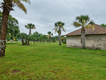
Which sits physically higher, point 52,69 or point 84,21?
point 84,21

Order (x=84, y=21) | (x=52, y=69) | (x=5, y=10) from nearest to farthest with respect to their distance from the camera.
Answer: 1. (x=52, y=69)
2. (x=5, y=10)
3. (x=84, y=21)

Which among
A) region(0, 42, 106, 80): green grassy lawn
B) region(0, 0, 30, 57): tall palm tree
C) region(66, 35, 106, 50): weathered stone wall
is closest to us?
region(0, 42, 106, 80): green grassy lawn

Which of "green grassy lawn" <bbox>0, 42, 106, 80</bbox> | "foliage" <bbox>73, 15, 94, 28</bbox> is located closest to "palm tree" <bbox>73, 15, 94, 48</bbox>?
"foliage" <bbox>73, 15, 94, 28</bbox>

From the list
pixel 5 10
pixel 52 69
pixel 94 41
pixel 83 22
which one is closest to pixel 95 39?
pixel 94 41

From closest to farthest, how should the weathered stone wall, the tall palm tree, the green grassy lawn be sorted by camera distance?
the green grassy lawn, the tall palm tree, the weathered stone wall

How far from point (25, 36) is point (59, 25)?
14.0 m

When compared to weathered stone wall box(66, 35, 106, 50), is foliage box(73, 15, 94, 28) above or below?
above

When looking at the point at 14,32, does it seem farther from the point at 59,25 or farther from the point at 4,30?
the point at 4,30

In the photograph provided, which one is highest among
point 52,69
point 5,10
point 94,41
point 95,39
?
point 5,10

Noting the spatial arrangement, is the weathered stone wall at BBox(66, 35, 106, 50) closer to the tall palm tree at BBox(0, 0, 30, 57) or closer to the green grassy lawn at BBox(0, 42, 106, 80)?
the green grassy lawn at BBox(0, 42, 106, 80)

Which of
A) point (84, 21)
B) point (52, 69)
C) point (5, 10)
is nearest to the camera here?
point (52, 69)

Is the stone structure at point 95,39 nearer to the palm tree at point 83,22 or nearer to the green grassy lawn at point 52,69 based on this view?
the palm tree at point 83,22

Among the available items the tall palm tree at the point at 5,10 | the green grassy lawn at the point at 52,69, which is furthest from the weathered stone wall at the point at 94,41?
the tall palm tree at the point at 5,10

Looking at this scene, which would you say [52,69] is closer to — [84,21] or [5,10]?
[5,10]
